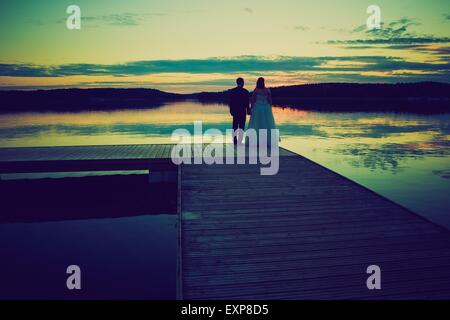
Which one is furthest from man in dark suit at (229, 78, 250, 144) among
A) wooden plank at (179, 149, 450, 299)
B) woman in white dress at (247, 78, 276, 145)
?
wooden plank at (179, 149, 450, 299)

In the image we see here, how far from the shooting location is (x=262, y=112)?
11.9 meters

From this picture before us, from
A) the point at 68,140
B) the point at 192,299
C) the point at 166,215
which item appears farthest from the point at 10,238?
the point at 68,140

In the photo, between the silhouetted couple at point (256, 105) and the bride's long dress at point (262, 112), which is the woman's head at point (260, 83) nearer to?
the silhouetted couple at point (256, 105)

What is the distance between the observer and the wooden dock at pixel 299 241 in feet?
13.6

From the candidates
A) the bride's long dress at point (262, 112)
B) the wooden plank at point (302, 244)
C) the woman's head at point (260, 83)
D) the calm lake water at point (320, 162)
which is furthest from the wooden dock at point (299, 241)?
the woman's head at point (260, 83)

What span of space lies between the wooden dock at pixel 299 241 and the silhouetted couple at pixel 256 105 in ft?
10.9

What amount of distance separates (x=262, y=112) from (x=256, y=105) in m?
0.33

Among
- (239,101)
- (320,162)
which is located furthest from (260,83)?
(320,162)

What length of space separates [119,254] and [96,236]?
132cm

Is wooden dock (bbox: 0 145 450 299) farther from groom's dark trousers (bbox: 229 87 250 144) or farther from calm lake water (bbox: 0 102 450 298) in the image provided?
groom's dark trousers (bbox: 229 87 250 144)

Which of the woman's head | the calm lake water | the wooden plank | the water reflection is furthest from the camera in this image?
the water reflection

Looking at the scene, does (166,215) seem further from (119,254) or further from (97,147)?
(97,147)

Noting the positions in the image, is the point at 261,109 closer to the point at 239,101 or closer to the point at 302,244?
the point at 239,101

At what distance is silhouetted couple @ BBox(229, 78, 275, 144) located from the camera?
11.9 metres
